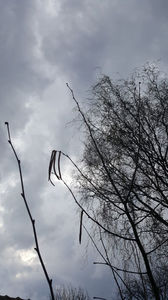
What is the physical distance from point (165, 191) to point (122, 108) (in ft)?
7.75

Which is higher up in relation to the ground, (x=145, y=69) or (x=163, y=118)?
(x=145, y=69)

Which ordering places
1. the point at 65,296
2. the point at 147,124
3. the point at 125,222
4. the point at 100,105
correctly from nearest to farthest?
the point at 125,222 < the point at 147,124 < the point at 100,105 < the point at 65,296

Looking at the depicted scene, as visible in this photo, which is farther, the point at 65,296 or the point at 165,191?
the point at 65,296

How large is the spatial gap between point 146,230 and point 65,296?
2402 cm

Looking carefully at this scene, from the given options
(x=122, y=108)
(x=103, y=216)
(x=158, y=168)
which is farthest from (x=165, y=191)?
(x=122, y=108)

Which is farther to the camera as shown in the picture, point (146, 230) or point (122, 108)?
point (122, 108)

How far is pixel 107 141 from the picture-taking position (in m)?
7.64

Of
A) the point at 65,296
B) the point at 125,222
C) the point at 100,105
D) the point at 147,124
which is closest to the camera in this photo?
the point at 125,222

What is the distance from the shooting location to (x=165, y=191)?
722cm

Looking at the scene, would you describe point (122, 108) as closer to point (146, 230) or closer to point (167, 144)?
→ point (167, 144)

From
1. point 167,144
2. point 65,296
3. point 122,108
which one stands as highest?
point 65,296

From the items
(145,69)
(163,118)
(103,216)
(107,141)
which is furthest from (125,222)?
(145,69)

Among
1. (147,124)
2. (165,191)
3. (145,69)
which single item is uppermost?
(145,69)

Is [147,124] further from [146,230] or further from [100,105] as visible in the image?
[146,230]
